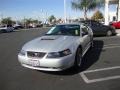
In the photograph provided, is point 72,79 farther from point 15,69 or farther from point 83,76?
point 15,69

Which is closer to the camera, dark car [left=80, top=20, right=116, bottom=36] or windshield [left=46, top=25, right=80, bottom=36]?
windshield [left=46, top=25, right=80, bottom=36]

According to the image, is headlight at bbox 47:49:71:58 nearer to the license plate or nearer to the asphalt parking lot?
the license plate

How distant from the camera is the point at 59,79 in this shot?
5.76 meters

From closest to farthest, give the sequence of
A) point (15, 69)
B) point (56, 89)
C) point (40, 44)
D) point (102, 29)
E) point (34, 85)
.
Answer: point (56, 89) → point (34, 85) → point (40, 44) → point (15, 69) → point (102, 29)

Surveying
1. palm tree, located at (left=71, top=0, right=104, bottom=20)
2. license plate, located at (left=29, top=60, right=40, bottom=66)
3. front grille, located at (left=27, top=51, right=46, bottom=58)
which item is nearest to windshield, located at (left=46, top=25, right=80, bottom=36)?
front grille, located at (left=27, top=51, right=46, bottom=58)

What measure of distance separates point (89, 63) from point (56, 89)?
2766mm

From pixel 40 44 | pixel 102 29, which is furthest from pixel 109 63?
pixel 102 29

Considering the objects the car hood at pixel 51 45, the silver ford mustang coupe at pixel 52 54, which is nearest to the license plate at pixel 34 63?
the silver ford mustang coupe at pixel 52 54

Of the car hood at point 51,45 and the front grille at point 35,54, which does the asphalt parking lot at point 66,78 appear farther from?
the car hood at point 51,45

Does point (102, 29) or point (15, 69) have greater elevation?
point (102, 29)

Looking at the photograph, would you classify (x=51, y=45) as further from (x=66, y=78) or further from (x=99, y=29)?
(x=99, y=29)

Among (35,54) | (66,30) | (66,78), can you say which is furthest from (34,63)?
(66,30)

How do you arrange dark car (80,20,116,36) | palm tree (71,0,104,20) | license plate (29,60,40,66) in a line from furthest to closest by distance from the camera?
palm tree (71,0,104,20), dark car (80,20,116,36), license plate (29,60,40,66)

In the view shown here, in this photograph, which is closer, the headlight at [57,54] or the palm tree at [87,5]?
the headlight at [57,54]
